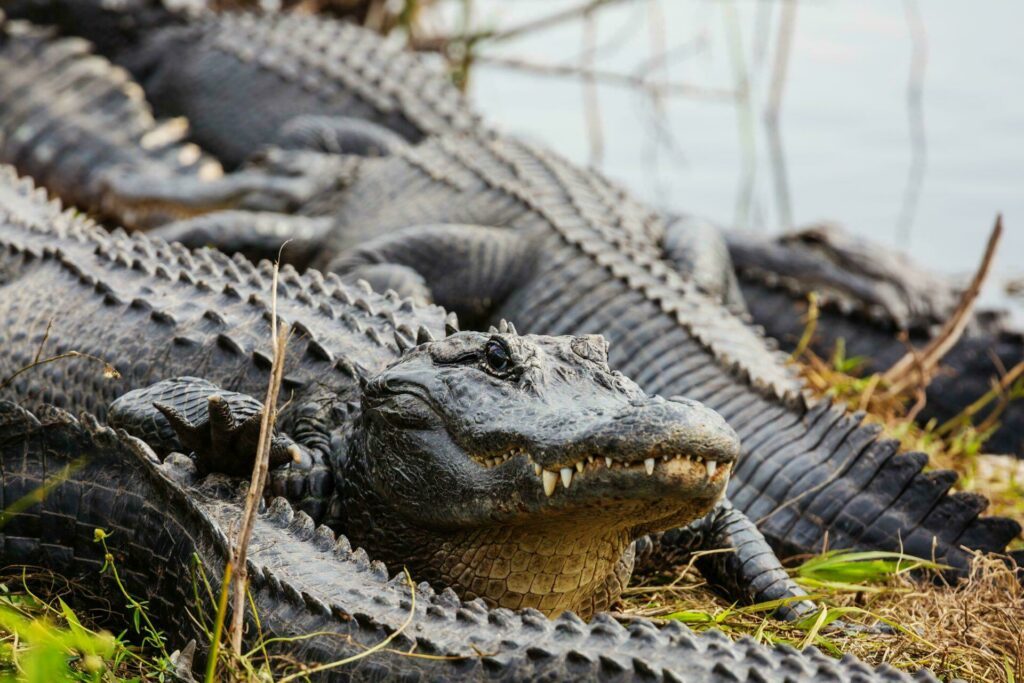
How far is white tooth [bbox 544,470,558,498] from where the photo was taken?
2.45m

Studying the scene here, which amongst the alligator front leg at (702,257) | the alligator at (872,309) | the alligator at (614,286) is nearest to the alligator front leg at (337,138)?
the alligator at (614,286)

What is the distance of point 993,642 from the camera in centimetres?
296

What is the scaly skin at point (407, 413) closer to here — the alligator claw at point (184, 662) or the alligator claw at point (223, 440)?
the alligator claw at point (223, 440)

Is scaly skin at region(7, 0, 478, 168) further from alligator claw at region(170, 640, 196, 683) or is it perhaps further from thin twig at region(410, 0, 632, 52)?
alligator claw at region(170, 640, 196, 683)

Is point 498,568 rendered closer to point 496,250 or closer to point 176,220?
point 496,250

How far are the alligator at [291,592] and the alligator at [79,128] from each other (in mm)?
3677

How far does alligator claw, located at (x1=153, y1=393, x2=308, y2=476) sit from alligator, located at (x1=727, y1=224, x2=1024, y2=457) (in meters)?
3.32

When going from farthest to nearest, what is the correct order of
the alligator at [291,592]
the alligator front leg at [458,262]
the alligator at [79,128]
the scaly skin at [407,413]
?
the alligator at [79,128], the alligator front leg at [458,262], the scaly skin at [407,413], the alligator at [291,592]

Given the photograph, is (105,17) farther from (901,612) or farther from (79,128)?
(901,612)

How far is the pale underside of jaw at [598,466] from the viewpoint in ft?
7.59

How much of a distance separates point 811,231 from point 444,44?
12.2 feet

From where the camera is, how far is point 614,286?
4695mm

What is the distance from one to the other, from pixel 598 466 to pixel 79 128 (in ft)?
17.9

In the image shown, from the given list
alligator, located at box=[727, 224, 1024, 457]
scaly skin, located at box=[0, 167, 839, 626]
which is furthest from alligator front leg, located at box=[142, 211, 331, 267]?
alligator, located at box=[727, 224, 1024, 457]
